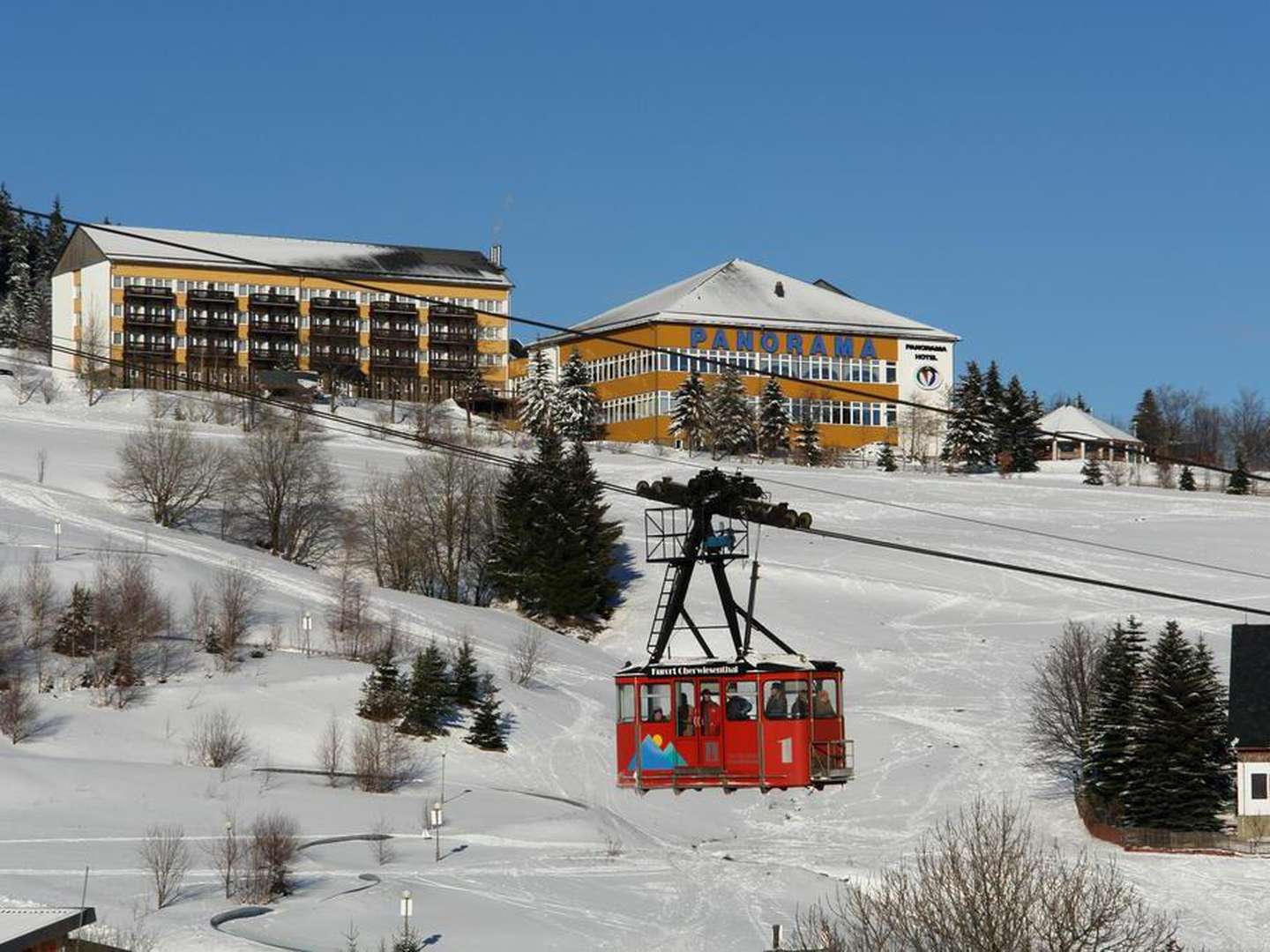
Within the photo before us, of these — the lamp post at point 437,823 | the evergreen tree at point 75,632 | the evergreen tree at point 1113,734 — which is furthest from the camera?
the evergreen tree at point 75,632

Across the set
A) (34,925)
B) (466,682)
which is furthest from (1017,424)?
(34,925)

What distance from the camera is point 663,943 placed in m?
57.0

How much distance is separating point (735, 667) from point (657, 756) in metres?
1.86

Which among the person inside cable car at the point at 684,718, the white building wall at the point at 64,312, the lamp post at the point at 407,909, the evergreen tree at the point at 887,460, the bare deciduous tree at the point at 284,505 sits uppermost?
the white building wall at the point at 64,312

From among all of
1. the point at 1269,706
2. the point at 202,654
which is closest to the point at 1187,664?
the point at 1269,706

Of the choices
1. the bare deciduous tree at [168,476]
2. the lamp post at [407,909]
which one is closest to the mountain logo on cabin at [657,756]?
the lamp post at [407,909]

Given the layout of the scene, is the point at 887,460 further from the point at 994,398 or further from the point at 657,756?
the point at 657,756

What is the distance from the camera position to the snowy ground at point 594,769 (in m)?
59.6

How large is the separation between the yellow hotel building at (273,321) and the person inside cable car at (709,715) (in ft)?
417

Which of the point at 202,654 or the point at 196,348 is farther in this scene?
the point at 196,348

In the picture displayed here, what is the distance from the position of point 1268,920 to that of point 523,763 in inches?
1165

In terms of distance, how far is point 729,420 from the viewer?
147 m

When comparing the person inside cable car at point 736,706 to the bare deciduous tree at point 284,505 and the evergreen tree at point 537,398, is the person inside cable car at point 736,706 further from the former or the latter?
the evergreen tree at point 537,398

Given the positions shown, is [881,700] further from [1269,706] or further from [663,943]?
[663,943]
